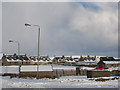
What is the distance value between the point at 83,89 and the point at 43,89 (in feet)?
12.4

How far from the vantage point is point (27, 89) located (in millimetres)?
18250

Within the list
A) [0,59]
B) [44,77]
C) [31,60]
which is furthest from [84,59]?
[44,77]

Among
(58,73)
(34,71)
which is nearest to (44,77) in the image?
(34,71)

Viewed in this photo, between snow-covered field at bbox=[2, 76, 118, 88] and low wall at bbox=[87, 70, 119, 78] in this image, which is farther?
low wall at bbox=[87, 70, 119, 78]

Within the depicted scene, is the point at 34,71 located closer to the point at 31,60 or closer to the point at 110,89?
the point at 110,89

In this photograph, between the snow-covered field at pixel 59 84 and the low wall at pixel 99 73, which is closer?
the snow-covered field at pixel 59 84

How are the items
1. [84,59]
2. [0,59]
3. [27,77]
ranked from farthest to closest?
[84,59] → [0,59] → [27,77]

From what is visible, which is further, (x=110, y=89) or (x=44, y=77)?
(x=44, y=77)

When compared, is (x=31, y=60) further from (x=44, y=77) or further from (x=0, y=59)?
(x=44, y=77)

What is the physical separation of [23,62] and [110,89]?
85.5 m

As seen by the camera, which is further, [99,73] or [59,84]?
[99,73]

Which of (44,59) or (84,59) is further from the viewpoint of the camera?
(84,59)

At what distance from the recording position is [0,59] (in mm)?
91500

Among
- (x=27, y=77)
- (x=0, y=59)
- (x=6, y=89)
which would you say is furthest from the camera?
(x=0, y=59)
